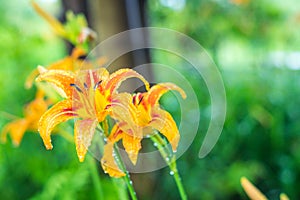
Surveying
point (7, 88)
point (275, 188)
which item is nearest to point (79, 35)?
point (7, 88)

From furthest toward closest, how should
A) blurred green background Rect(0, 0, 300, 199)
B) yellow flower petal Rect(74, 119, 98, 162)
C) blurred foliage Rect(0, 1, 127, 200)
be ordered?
1. blurred green background Rect(0, 0, 300, 199)
2. blurred foliage Rect(0, 1, 127, 200)
3. yellow flower petal Rect(74, 119, 98, 162)

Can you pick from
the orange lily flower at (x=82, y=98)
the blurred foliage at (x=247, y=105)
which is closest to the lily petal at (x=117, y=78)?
the orange lily flower at (x=82, y=98)

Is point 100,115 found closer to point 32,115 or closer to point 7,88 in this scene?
point 32,115

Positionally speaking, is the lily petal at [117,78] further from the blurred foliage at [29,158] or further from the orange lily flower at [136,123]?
the blurred foliage at [29,158]

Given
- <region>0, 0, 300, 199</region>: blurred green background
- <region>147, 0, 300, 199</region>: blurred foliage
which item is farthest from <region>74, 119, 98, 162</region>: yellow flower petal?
<region>147, 0, 300, 199</region>: blurred foliage

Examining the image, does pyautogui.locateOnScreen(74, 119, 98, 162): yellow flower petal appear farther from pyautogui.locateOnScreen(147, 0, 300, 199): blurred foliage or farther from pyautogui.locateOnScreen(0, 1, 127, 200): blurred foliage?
pyautogui.locateOnScreen(147, 0, 300, 199): blurred foliage

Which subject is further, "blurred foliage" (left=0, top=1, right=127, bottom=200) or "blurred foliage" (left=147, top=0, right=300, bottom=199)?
"blurred foliage" (left=147, top=0, right=300, bottom=199)

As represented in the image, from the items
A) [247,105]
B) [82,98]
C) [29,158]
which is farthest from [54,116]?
[247,105]

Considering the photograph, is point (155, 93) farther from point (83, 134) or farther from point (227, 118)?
point (227, 118)
